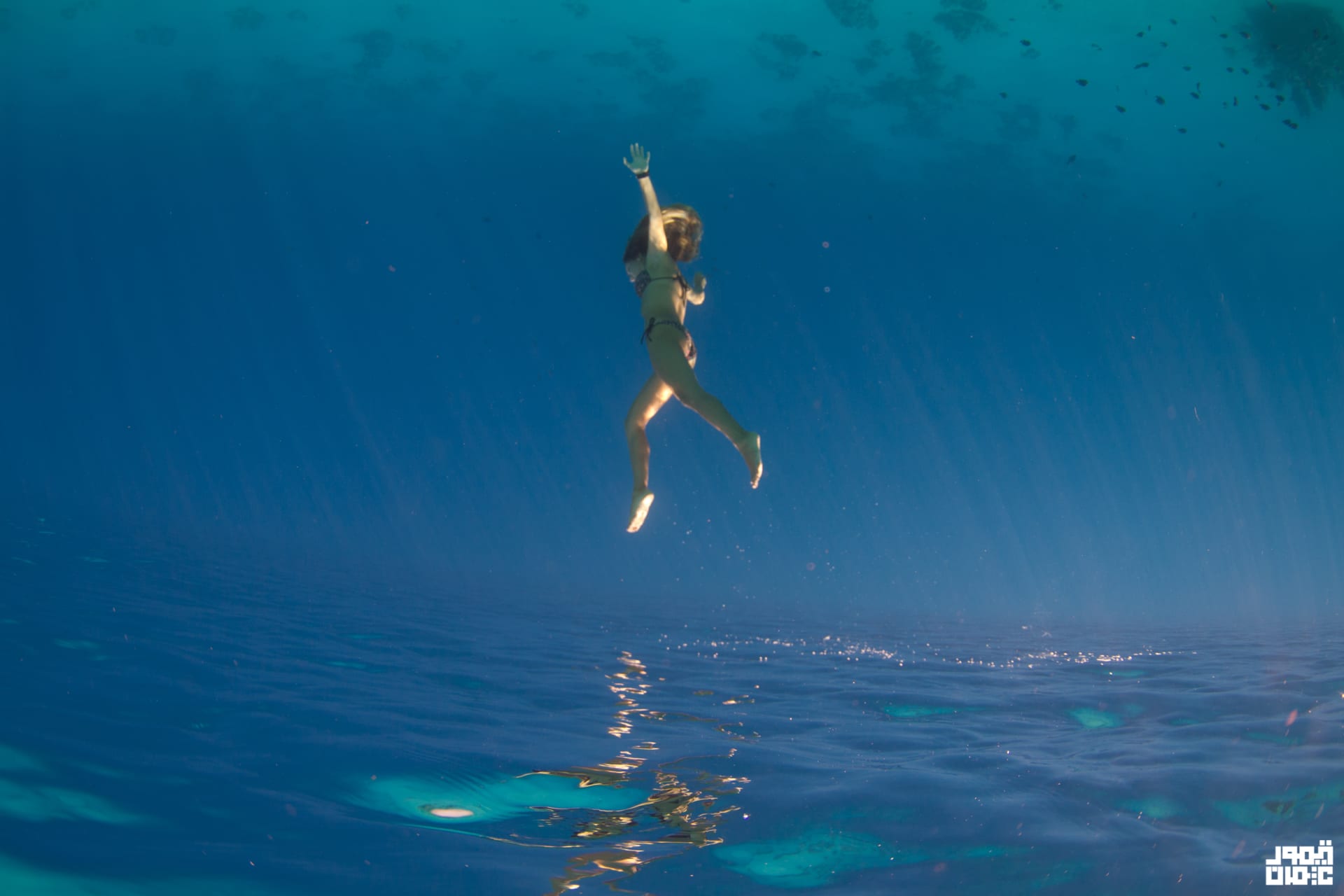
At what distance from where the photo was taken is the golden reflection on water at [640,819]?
215 cm

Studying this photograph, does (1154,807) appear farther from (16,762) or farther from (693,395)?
(16,762)

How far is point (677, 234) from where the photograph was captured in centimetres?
488

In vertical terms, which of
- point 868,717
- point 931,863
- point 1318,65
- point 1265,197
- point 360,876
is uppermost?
point 1265,197

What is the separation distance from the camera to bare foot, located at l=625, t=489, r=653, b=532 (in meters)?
4.40

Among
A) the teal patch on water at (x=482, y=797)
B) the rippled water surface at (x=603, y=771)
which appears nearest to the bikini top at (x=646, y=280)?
the rippled water surface at (x=603, y=771)

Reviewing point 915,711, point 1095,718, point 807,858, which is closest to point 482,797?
point 807,858

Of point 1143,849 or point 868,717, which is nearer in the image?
point 1143,849

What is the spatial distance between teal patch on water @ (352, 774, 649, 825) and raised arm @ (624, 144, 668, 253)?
10.3ft

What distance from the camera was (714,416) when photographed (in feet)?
13.5

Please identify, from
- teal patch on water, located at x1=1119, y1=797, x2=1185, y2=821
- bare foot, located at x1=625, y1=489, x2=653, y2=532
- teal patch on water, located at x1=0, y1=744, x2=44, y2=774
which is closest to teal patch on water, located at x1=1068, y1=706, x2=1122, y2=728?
teal patch on water, located at x1=1119, y1=797, x2=1185, y2=821

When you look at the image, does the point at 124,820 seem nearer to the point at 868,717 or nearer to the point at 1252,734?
the point at 868,717

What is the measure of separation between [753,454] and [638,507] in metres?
0.83

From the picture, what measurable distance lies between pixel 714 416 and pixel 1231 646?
9.63m

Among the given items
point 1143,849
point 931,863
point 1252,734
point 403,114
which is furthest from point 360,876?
point 403,114
